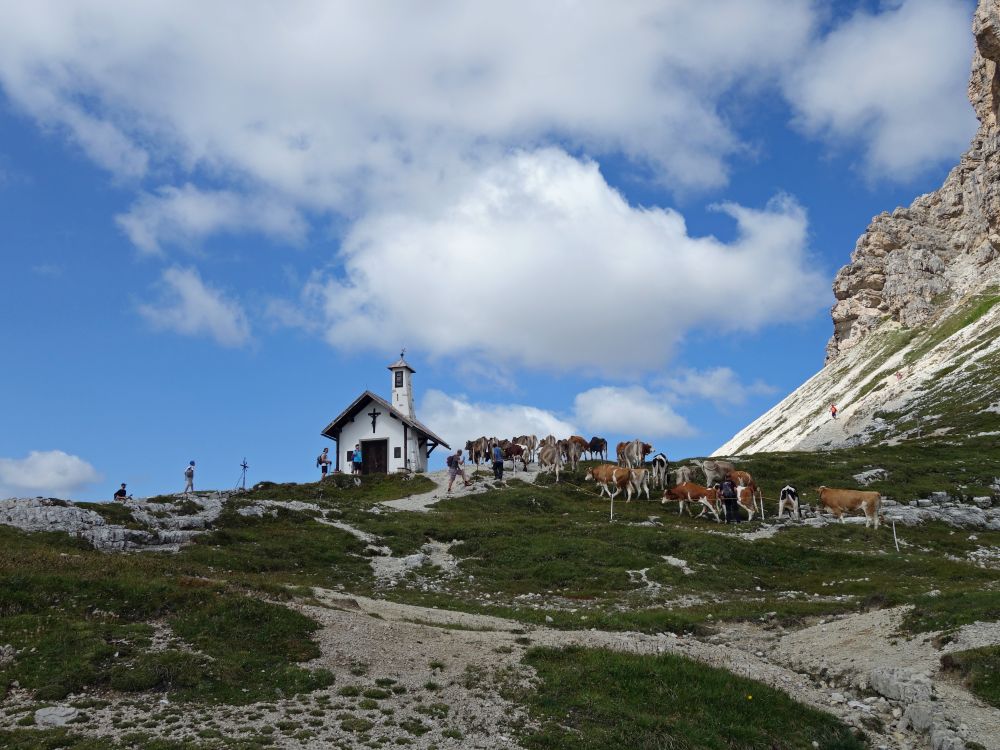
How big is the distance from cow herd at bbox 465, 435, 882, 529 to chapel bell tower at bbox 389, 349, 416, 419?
276 inches

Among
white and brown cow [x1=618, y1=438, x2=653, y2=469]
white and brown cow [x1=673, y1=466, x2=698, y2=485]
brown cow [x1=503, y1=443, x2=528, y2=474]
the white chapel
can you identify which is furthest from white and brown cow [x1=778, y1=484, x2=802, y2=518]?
the white chapel

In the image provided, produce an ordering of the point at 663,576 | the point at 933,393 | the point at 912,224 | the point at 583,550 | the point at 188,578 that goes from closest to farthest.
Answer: the point at 188,578 → the point at 663,576 → the point at 583,550 → the point at 933,393 → the point at 912,224

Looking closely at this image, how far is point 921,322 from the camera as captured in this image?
131 meters

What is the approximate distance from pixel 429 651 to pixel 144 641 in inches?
264

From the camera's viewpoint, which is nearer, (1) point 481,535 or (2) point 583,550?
(2) point 583,550

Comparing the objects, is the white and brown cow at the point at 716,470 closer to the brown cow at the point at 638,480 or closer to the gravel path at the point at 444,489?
the brown cow at the point at 638,480

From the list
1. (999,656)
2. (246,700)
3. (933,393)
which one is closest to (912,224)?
(933,393)

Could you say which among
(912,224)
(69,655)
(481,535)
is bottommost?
(69,655)

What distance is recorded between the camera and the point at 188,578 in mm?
21438

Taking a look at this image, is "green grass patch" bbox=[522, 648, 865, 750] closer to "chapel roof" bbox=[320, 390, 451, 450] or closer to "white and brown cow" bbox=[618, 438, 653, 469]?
"white and brown cow" bbox=[618, 438, 653, 469]

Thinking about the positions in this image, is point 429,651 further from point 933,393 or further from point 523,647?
point 933,393

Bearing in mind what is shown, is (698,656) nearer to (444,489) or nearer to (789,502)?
(789,502)

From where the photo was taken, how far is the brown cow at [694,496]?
43.3 meters

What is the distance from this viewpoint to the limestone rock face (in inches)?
5069
